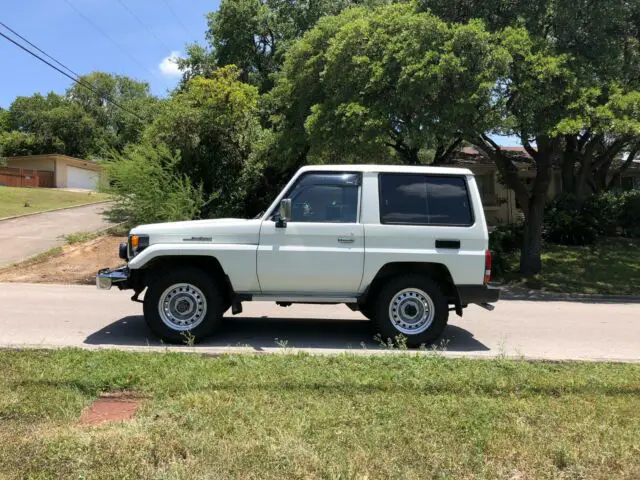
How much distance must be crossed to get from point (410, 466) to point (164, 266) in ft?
14.3

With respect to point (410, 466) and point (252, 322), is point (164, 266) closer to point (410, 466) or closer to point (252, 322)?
point (252, 322)

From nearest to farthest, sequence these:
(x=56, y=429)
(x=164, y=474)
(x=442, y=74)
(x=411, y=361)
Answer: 1. (x=164, y=474)
2. (x=56, y=429)
3. (x=411, y=361)
4. (x=442, y=74)

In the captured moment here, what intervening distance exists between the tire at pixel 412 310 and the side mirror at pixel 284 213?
148cm

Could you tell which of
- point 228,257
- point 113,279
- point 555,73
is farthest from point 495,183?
point 113,279

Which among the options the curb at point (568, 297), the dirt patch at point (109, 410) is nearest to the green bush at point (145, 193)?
the curb at point (568, 297)

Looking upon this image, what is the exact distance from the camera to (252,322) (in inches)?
334

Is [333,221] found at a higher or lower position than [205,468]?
higher

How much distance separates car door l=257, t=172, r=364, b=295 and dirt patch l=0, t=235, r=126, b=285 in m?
8.72

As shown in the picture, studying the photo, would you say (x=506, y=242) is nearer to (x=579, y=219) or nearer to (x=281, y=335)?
(x=579, y=219)

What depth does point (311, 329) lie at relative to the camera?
8.18 m

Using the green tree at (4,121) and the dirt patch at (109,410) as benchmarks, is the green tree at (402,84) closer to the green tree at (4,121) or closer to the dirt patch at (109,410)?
the dirt patch at (109,410)

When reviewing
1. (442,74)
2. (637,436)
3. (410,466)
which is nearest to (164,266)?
(410,466)

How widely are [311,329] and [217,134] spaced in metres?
15.5

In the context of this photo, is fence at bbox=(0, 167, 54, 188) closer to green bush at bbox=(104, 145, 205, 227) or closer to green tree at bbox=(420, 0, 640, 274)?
green bush at bbox=(104, 145, 205, 227)
